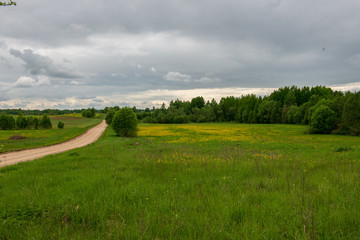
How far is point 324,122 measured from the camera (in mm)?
47375

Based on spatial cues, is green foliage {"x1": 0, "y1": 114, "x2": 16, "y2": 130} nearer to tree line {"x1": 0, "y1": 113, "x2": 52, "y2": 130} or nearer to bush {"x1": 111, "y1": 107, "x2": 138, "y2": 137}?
tree line {"x1": 0, "y1": 113, "x2": 52, "y2": 130}

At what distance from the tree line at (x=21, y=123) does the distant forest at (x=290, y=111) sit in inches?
890

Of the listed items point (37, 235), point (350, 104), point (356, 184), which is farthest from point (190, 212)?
point (350, 104)

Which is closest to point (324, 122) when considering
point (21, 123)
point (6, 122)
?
point (21, 123)

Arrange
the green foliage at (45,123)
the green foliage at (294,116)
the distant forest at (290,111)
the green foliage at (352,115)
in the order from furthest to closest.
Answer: the green foliage at (294,116) < the green foliage at (45,123) < the distant forest at (290,111) < the green foliage at (352,115)

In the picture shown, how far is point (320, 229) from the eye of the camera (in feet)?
10.1

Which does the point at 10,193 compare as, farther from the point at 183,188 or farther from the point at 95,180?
the point at 183,188

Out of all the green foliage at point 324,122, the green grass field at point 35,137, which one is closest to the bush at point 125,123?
the green grass field at point 35,137

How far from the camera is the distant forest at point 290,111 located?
44.6 meters

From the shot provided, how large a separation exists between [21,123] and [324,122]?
3749 inches

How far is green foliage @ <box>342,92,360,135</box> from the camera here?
1656 inches

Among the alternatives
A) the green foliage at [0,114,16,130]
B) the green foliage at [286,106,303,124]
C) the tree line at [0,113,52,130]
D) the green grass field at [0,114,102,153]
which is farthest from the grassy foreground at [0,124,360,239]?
the green foliage at [286,106,303,124]

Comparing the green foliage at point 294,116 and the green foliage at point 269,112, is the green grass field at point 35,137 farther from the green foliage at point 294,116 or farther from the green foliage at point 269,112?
the green foliage at point 294,116

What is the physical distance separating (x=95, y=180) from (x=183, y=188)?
3284mm
